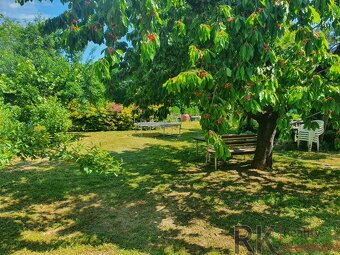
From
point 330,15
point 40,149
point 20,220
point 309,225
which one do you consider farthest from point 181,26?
point 20,220

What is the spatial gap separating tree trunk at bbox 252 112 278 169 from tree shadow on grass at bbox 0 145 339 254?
0.30 metres

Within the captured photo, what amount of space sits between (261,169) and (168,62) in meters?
4.42

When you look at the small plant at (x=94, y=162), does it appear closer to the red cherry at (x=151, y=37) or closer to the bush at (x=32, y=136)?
the bush at (x=32, y=136)

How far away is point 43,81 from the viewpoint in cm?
1254

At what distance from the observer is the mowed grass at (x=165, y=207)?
4.35m

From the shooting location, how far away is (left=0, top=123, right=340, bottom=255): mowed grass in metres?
4.35

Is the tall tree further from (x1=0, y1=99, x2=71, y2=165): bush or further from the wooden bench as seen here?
the wooden bench

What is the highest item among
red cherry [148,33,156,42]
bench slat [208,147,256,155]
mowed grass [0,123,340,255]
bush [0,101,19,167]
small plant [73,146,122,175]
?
red cherry [148,33,156,42]

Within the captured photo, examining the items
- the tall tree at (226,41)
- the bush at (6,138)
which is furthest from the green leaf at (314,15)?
the bush at (6,138)

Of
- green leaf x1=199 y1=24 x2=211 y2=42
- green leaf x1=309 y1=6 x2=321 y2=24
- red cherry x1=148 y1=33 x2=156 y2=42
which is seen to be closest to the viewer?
red cherry x1=148 y1=33 x2=156 y2=42

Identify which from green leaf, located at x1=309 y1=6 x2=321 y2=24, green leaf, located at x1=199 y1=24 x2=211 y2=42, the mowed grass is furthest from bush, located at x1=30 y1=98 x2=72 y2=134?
green leaf, located at x1=309 y1=6 x2=321 y2=24

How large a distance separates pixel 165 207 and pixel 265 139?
378cm

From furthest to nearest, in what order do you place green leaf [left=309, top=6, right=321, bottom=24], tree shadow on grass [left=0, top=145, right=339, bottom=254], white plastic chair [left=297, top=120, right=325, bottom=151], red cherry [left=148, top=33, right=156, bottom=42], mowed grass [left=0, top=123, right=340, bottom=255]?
white plastic chair [left=297, top=120, right=325, bottom=151]
tree shadow on grass [left=0, top=145, right=339, bottom=254]
mowed grass [left=0, top=123, right=340, bottom=255]
green leaf [left=309, top=6, right=321, bottom=24]
red cherry [left=148, top=33, right=156, bottom=42]

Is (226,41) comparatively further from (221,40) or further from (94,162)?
(94,162)
